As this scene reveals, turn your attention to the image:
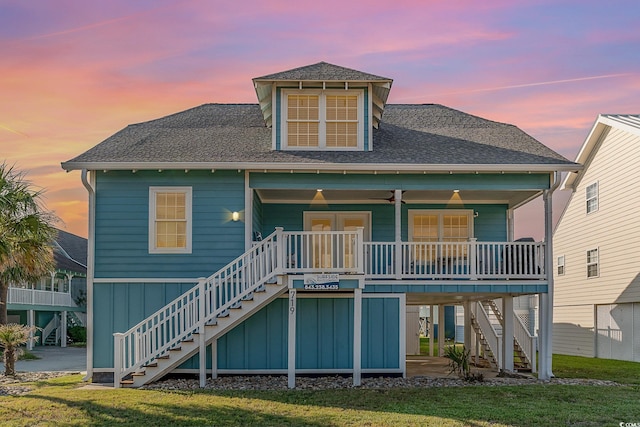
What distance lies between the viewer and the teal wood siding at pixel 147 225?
18.4m

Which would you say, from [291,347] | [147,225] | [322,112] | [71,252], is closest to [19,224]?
[147,225]

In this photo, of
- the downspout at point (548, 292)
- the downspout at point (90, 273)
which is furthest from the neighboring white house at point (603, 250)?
the downspout at point (90, 273)

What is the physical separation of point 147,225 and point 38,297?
21954 millimetres

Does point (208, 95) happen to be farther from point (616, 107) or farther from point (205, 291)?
point (616, 107)

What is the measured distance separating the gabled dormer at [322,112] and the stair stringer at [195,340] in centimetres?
398

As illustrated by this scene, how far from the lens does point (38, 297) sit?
3784 cm

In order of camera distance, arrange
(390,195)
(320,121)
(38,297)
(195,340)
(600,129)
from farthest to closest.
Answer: (38,297) < (600,129) < (390,195) < (320,121) < (195,340)

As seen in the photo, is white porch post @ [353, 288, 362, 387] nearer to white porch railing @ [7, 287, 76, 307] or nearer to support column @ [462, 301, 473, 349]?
support column @ [462, 301, 473, 349]

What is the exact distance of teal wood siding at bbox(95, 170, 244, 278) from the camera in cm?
1836

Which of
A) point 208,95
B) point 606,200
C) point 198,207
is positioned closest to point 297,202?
point 198,207

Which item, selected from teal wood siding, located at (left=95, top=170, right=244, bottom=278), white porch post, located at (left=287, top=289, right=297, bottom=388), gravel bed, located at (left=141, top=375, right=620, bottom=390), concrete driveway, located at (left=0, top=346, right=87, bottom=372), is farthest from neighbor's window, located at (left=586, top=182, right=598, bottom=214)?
concrete driveway, located at (left=0, top=346, right=87, bottom=372)

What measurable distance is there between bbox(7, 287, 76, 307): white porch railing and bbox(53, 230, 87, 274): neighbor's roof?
1.74 metres

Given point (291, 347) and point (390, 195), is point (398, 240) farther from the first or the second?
point (291, 347)

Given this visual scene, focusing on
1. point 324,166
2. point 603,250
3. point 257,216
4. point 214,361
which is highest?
point 324,166
